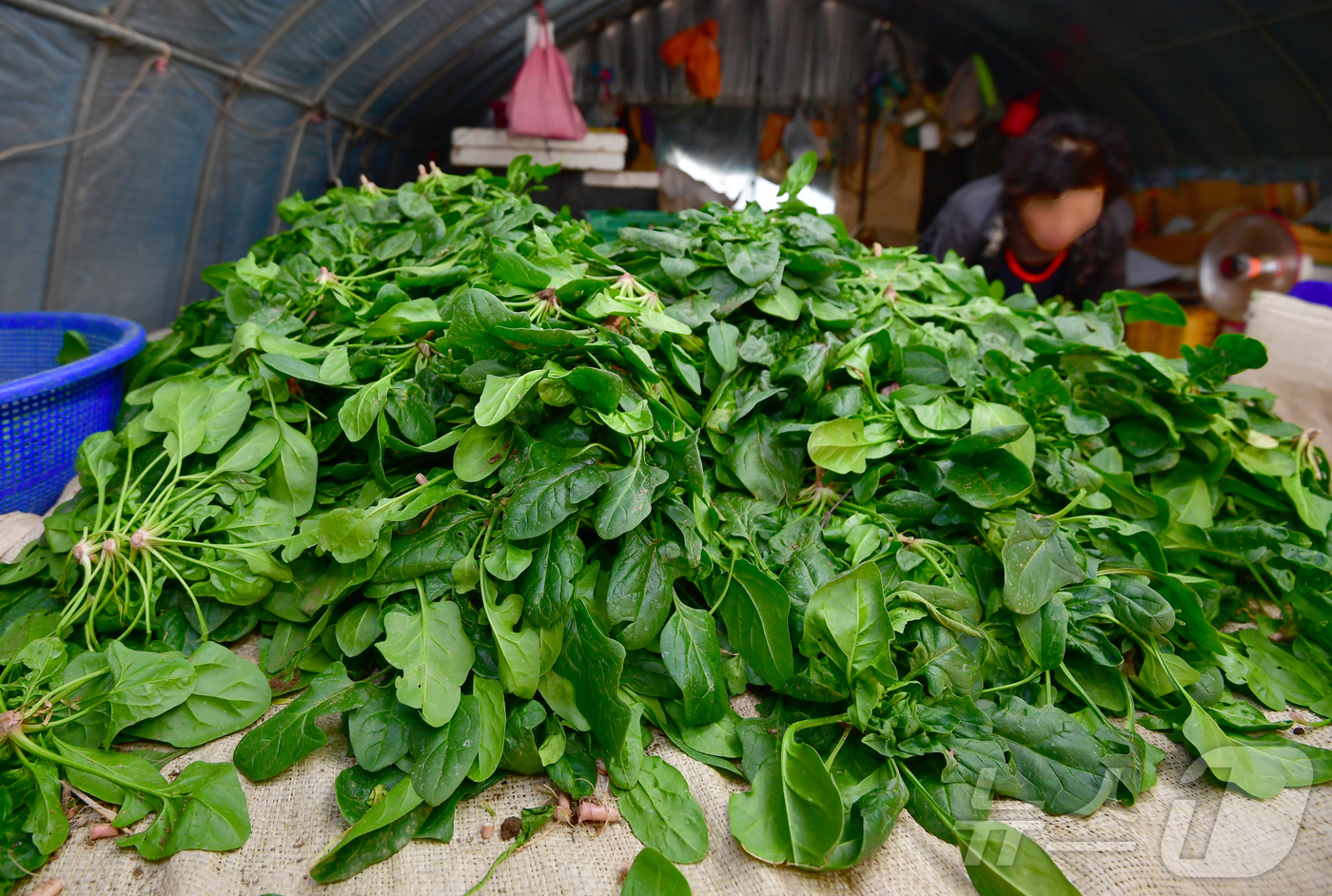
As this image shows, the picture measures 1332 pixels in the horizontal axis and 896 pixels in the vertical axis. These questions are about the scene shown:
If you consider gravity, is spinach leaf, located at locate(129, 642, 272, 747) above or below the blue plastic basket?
below

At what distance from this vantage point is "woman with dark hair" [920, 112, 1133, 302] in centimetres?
259

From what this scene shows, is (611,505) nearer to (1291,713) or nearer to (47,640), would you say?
(47,640)

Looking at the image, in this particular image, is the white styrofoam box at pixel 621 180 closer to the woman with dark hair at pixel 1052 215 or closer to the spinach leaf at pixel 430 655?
the woman with dark hair at pixel 1052 215

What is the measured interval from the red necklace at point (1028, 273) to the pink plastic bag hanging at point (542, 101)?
2.77m

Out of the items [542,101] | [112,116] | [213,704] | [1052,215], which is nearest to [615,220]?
[542,101]

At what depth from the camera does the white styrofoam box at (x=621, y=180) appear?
468 cm

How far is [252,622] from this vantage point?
44.4 inches

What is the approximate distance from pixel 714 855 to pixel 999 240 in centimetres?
276

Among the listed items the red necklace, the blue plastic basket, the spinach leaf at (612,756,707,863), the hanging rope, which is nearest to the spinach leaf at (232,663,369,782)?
the spinach leaf at (612,756,707,863)

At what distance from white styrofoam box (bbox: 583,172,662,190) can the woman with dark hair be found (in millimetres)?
2232

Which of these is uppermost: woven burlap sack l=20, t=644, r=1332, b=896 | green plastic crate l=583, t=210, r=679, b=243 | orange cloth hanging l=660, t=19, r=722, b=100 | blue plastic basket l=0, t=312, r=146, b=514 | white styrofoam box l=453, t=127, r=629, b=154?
orange cloth hanging l=660, t=19, r=722, b=100

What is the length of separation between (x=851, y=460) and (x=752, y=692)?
42 cm

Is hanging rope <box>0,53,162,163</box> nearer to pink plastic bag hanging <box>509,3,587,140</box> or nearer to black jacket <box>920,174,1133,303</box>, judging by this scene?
pink plastic bag hanging <box>509,3,587,140</box>

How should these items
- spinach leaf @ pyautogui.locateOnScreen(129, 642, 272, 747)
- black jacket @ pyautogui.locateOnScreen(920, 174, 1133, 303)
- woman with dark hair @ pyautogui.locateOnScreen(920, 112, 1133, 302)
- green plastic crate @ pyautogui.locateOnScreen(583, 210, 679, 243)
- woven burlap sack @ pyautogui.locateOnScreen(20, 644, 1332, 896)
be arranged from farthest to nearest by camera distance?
1. green plastic crate @ pyautogui.locateOnScreen(583, 210, 679, 243)
2. black jacket @ pyautogui.locateOnScreen(920, 174, 1133, 303)
3. woman with dark hair @ pyautogui.locateOnScreen(920, 112, 1133, 302)
4. spinach leaf @ pyautogui.locateOnScreen(129, 642, 272, 747)
5. woven burlap sack @ pyautogui.locateOnScreen(20, 644, 1332, 896)
